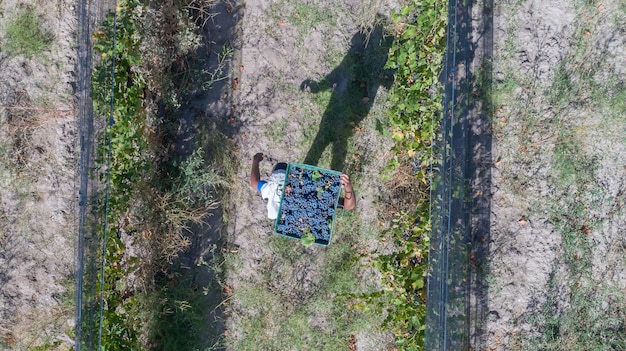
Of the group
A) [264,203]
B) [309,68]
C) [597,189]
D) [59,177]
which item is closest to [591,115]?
[597,189]

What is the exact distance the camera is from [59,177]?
5.13 meters

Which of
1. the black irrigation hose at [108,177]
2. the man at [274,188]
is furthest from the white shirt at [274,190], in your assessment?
the black irrigation hose at [108,177]

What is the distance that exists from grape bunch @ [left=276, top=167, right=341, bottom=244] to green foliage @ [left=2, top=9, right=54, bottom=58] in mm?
2918

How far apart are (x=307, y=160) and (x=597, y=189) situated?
281cm

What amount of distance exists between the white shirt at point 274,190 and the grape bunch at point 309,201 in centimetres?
7

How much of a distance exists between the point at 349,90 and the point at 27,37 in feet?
10.8

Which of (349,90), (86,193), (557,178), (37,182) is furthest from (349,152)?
(37,182)

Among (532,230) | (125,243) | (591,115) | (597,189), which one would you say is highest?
(591,115)

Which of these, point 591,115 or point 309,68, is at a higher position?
point 309,68

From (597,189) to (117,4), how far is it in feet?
15.8

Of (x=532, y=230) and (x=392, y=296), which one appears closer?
(x=392, y=296)

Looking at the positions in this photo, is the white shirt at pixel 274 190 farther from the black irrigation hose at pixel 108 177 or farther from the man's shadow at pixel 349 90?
the black irrigation hose at pixel 108 177

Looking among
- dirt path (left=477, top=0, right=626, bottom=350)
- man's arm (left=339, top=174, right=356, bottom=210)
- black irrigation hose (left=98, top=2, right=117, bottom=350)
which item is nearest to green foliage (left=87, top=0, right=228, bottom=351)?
black irrigation hose (left=98, top=2, right=117, bottom=350)

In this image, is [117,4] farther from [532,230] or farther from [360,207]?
[532,230]
